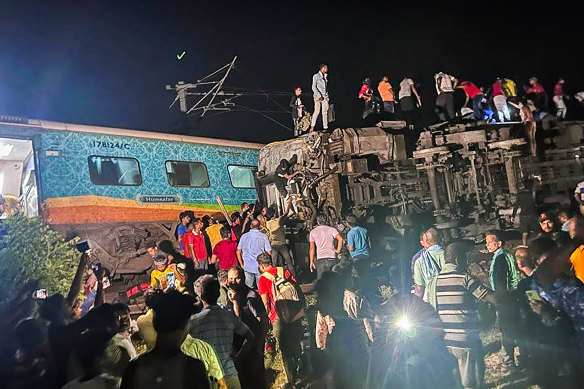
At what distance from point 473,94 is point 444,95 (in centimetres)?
76

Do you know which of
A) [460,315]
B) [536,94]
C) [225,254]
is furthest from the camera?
[536,94]

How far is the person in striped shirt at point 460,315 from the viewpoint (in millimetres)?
4703

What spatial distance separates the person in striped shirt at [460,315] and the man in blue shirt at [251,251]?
3760mm

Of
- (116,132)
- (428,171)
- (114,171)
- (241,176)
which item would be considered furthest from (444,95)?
(114,171)

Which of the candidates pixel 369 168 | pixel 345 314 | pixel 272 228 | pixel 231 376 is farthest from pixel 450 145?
pixel 231 376

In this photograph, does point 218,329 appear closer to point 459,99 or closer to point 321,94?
point 321,94

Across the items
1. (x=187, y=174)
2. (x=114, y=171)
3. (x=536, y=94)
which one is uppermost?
(x=536, y=94)

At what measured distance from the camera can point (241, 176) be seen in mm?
13414

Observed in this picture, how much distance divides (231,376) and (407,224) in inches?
281

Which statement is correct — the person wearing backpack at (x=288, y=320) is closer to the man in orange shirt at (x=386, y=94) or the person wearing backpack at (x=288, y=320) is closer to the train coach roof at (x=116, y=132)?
the train coach roof at (x=116, y=132)

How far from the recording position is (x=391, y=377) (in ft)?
16.1

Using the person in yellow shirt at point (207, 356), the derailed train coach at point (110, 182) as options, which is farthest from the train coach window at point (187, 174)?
the person in yellow shirt at point (207, 356)

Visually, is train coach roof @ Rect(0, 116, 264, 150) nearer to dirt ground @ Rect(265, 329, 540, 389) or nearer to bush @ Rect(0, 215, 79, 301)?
bush @ Rect(0, 215, 79, 301)

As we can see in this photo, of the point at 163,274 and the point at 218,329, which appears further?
the point at 163,274
